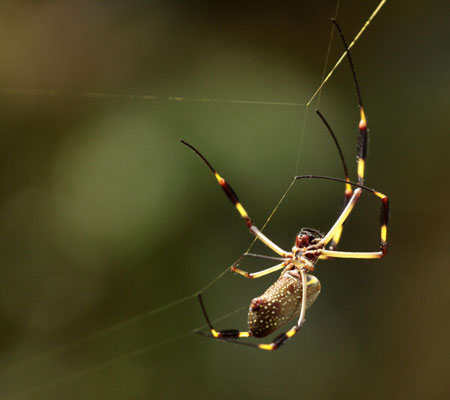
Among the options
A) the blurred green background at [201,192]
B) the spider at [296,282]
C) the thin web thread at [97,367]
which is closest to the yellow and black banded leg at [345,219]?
the spider at [296,282]

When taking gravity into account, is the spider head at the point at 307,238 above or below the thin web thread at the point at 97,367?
above

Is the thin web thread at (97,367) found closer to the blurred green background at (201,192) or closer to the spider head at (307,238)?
Result: the blurred green background at (201,192)

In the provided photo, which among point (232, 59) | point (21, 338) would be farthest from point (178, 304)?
point (232, 59)

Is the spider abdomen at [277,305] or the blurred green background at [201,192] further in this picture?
the blurred green background at [201,192]

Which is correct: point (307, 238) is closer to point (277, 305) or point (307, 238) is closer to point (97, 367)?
point (277, 305)

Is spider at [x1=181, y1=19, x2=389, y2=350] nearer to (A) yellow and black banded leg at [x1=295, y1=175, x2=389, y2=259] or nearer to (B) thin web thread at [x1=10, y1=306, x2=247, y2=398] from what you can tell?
(A) yellow and black banded leg at [x1=295, y1=175, x2=389, y2=259]
